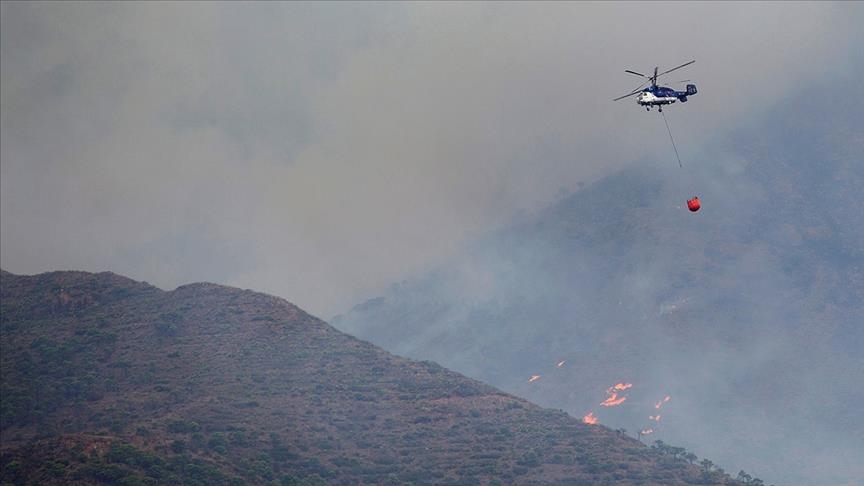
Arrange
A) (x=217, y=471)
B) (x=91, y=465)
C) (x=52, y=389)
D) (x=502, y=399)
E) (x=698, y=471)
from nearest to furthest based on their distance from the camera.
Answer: (x=91, y=465), (x=217, y=471), (x=698, y=471), (x=52, y=389), (x=502, y=399)

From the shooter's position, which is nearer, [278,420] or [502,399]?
[278,420]

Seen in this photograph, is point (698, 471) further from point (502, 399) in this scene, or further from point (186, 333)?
point (186, 333)

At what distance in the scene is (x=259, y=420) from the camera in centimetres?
16425

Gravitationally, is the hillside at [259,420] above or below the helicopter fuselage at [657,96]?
below

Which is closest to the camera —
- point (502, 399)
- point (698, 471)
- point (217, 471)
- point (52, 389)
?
point (217, 471)

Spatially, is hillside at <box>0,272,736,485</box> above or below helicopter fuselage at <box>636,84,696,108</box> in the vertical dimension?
below

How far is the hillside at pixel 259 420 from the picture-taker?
143 meters

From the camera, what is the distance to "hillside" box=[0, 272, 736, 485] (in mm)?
142875

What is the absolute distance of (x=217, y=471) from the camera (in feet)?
462

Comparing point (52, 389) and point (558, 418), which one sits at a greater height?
point (558, 418)

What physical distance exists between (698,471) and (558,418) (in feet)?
90.5

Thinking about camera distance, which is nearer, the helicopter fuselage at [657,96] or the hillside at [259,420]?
the helicopter fuselage at [657,96]

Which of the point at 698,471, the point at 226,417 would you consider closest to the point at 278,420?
the point at 226,417

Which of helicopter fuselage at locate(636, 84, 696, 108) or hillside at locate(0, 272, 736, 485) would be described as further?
hillside at locate(0, 272, 736, 485)
